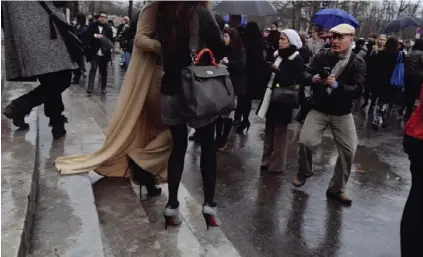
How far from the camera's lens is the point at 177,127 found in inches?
134

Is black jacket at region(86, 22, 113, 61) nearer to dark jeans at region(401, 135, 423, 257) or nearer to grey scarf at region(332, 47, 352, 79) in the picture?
grey scarf at region(332, 47, 352, 79)

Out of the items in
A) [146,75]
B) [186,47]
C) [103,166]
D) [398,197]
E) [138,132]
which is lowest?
[398,197]

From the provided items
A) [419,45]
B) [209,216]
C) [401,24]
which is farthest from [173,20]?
[401,24]

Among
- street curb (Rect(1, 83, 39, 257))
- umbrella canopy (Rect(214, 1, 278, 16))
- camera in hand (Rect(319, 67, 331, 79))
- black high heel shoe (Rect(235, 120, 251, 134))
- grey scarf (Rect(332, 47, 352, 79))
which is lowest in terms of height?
black high heel shoe (Rect(235, 120, 251, 134))

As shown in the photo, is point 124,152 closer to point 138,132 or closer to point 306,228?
point 138,132

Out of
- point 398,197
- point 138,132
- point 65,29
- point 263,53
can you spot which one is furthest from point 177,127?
point 263,53

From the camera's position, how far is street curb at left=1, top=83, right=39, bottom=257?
8.59 feet

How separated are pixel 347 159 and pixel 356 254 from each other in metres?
1.31

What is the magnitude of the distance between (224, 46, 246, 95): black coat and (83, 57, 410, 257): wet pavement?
38.1 inches

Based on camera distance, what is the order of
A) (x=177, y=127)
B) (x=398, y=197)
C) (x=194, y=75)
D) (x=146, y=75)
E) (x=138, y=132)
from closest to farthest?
Answer: (x=194, y=75)
(x=177, y=127)
(x=146, y=75)
(x=138, y=132)
(x=398, y=197)

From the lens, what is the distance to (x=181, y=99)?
3.23 m

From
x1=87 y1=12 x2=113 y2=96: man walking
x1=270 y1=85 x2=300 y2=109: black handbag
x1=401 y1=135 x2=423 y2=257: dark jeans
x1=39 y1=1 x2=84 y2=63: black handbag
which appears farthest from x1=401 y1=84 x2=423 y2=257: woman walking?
x1=87 y1=12 x2=113 y2=96: man walking

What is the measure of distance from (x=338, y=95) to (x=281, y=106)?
40.2 inches

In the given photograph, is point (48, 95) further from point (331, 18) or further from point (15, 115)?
point (331, 18)
